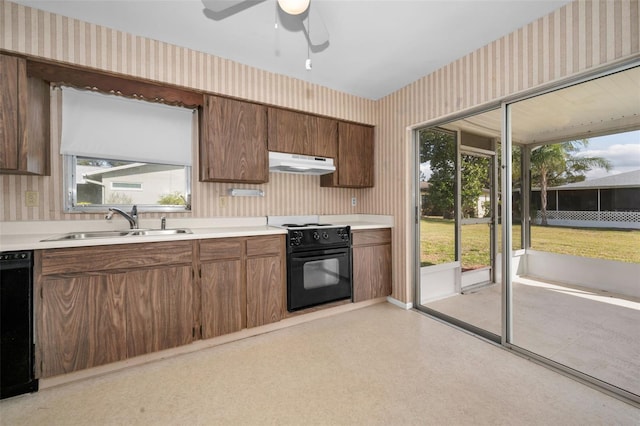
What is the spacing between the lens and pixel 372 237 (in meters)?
3.10

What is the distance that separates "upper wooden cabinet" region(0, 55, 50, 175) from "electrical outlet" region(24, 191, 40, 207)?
0.80 feet

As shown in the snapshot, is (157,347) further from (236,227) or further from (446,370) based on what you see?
(446,370)

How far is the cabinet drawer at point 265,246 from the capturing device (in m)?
2.36

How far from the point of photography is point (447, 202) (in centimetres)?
317

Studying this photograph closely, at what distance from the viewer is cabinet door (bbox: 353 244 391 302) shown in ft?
9.73

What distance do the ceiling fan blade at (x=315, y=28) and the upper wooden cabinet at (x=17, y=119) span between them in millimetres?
2023

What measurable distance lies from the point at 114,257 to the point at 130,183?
2.99 ft

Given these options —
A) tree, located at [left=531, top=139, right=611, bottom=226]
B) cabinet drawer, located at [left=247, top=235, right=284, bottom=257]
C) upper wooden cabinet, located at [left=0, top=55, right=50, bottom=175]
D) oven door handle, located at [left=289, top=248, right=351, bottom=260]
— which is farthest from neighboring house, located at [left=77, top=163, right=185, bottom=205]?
tree, located at [left=531, top=139, right=611, bottom=226]

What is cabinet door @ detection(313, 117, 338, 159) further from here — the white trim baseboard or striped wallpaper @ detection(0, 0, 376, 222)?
the white trim baseboard

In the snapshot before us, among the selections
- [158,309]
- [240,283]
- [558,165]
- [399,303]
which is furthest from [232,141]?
[558,165]

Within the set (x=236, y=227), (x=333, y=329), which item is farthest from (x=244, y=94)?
(x=333, y=329)

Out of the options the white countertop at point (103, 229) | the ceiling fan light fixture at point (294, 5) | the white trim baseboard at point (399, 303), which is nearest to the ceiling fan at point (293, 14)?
the ceiling fan light fixture at point (294, 5)

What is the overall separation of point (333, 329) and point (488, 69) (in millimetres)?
2736

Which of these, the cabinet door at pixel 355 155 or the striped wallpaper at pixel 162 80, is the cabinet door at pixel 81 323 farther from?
the cabinet door at pixel 355 155
